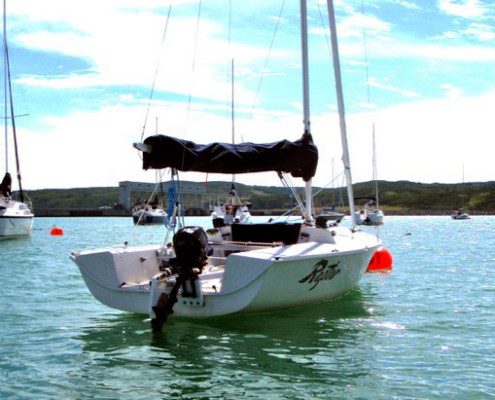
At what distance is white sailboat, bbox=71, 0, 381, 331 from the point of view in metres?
8.00

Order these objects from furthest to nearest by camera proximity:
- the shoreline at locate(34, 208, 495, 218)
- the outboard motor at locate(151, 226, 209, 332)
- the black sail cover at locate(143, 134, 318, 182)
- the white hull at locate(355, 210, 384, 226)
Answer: the shoreline at locate(34, 208, 495, 218), the white hull at locate(355, 210, 384, 226), the black sail cover at locate(143, 134, 318, 182), the outboard motor at locate(151, 226, 209, 332)

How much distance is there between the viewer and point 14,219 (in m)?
34.3

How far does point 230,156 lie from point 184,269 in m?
2.79

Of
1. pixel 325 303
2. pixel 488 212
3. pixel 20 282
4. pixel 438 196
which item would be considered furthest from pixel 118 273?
pixel 438 196

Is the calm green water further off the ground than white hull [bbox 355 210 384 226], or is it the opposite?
white hull [bbox 355 210 384 226]

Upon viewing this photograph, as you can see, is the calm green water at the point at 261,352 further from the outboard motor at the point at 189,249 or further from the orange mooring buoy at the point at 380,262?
the orange mooring buoy at the point at 380,262

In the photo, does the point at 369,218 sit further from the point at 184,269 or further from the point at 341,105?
the point at 184,269

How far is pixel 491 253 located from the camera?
2552cm

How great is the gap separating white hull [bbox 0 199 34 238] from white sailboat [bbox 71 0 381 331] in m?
26.4

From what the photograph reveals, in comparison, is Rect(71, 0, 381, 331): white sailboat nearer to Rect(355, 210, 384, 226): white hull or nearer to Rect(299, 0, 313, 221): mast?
Rect(299, 0, 313, 221): mast

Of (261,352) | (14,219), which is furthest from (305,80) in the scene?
(14,219)

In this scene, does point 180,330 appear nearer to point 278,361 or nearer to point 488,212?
point 278,361

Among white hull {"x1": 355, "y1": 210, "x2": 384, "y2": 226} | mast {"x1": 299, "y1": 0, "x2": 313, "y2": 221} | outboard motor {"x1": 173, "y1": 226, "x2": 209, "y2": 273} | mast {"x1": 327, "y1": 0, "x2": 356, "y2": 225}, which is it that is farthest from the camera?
white hull {"x1": 355, "y1": 210, "x2": 384, "y2": 226}

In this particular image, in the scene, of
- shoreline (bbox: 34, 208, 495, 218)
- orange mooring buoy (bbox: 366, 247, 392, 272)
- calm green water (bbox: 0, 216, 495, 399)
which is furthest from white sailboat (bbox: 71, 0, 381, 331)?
shoreline (bbox: 34, 208, 495, 218)
